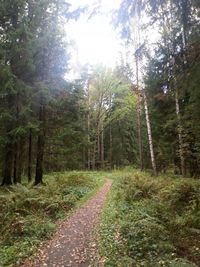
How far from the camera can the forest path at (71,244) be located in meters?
6.67

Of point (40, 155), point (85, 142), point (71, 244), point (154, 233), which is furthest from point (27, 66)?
point (154, 233)

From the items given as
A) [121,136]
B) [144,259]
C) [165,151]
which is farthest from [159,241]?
[121,136]

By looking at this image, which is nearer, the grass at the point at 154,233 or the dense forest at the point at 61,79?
the grass at the point at 154,233

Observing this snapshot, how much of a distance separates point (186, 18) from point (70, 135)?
573 inches

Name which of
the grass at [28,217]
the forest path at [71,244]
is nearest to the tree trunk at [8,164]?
the grass at [28,217]

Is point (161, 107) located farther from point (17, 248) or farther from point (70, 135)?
point (17, 248)

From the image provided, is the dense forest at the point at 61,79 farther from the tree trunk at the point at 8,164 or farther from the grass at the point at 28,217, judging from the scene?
the grass at the point at 28,217

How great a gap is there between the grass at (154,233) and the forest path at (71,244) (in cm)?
40

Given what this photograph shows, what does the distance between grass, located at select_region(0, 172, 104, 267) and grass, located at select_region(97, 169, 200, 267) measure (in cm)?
162

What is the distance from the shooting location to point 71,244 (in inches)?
307

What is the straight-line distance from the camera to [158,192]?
43.3ft

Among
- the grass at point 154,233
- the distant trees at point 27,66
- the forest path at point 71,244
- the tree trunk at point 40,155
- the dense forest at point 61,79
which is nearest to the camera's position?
the grass at point 154,233

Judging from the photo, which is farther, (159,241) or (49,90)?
(49,90)

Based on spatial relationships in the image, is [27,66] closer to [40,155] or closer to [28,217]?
[40,155]
